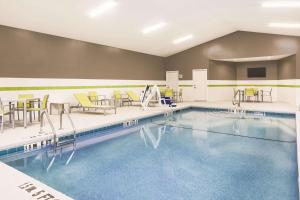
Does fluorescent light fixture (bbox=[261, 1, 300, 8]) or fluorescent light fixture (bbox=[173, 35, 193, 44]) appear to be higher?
fluorescent light fixture (bbox=[173, 35, 193, 44])

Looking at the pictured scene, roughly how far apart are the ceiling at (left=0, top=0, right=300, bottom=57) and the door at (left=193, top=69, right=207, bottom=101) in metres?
2.54

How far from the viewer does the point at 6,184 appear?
2438 millimetres

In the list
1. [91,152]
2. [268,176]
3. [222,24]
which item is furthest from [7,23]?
[222,24]

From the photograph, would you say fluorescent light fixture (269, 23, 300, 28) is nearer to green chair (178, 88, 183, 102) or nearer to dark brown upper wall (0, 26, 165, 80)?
green chair (178, 88, 183, 102)

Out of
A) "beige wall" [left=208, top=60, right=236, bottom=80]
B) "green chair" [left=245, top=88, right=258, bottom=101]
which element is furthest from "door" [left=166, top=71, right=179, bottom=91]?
"green chair" [left=245, top=88, right=258, bottom=101]

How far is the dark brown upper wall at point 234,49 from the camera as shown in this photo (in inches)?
400

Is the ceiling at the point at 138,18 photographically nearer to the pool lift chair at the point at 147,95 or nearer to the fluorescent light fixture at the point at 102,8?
the fluorescent light fixture at the point at 102,8

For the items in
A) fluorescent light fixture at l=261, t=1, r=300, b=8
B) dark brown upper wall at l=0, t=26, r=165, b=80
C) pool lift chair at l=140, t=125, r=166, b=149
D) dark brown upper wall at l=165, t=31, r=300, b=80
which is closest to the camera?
pool lift chair at l=140, t=125, r=166, b=149

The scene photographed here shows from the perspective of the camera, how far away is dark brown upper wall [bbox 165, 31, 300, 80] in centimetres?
1016

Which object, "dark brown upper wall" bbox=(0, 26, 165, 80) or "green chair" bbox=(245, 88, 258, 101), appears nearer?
"dark brown upper wall" bbox=(0, 26, 165, 80)

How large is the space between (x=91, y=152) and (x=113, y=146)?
54 cm

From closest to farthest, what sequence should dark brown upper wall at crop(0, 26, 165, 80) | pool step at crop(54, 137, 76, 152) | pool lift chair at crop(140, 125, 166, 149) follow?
1. pool step at crop(54, 137, 76, 152)
2. pool lift chair at crop(140, 125, 166, 149)
3. dark brown upper wall at crop(0, 26, 165, 80)

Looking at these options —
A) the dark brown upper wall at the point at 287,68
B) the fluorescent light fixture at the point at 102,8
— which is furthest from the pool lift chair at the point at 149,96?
the dark brown upper wall at the point at 287,68

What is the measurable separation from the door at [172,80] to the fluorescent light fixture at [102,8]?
7.57 meters
